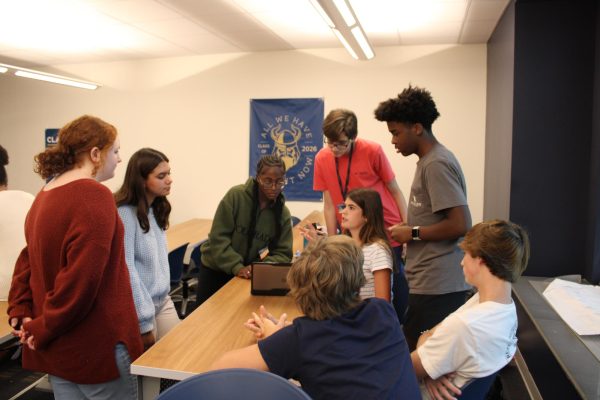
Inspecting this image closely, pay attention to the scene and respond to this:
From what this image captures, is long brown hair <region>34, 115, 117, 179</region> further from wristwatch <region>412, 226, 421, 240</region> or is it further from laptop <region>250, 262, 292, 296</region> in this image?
wristwatch <region>412, 226, 421, 240</region>

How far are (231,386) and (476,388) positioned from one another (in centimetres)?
77

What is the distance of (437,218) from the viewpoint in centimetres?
190

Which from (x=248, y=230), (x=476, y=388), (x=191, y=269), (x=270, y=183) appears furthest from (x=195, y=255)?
(x=476, y=388)

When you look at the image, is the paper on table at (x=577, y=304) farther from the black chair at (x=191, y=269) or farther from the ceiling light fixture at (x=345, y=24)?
the black chair at (x=191, y=269)

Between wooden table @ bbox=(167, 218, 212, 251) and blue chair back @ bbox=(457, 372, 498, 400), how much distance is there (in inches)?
118

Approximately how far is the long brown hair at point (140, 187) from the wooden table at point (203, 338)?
431 mm

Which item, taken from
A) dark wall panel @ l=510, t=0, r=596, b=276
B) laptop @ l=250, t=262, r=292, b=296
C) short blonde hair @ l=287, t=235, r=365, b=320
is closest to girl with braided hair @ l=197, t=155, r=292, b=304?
laptop @ l=250, t=262, r=292, b=296

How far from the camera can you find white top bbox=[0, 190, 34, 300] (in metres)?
2.17

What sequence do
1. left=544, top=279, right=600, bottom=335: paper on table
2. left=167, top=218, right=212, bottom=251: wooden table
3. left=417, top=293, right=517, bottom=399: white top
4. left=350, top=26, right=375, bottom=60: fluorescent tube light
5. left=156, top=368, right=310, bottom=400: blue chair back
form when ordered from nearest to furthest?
left=156, top=368, right=310, bottom=400: blue chair back → left=417, top=293, right=517, bottom=399: white top → left=544, top=279, right=600, bottom=335: paper on table → left=350, top=26, right=375, bottom=60: fluorescent tube light → left=167, top=218, right=212, bottom=251: wooden table

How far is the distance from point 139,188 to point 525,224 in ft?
8.62

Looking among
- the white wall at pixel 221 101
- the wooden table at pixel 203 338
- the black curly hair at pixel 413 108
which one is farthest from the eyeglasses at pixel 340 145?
the white wall at pixel 221 101

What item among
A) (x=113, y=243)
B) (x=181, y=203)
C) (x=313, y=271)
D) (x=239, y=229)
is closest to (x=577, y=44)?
(x=239, y=229)

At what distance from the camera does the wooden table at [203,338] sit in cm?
141

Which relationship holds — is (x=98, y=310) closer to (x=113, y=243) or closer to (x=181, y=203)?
(x=113, y=243)
